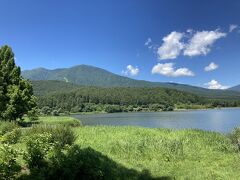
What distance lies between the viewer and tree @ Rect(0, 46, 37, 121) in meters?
46.1

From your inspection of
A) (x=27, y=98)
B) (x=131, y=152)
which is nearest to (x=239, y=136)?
(x=131, y=152)

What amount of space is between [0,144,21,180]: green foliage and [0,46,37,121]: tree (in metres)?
34.6

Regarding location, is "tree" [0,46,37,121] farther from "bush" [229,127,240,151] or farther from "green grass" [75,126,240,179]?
"bush" [229,127,240,151]

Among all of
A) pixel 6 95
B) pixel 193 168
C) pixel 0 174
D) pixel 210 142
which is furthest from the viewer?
pixel 6 95

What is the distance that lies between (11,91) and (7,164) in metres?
36.6

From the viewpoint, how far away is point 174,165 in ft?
61.1

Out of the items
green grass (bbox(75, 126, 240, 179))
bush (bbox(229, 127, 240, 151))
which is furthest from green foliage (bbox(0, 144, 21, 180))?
bush (bbox(229, 127, 240, 151))

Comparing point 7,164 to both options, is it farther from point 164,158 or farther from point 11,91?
point 11,91

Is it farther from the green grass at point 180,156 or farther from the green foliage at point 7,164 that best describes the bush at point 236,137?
the green foliage at point 7,164

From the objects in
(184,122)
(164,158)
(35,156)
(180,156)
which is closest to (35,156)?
(35,156)

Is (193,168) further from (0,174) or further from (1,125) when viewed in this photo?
(1,125)

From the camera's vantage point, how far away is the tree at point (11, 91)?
46.1 m

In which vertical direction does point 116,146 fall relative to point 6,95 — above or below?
below

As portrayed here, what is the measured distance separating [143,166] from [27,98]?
1286 inches
